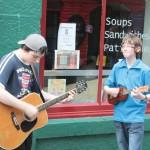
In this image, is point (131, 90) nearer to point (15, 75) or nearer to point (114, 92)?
point (114, 92)

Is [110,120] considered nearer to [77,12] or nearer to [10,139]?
[77,12]

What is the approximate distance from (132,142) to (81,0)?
192 cm

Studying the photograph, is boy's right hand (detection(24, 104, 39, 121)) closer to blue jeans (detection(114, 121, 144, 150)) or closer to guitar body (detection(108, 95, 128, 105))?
guitar body (detection(108, 95, 128, 105))

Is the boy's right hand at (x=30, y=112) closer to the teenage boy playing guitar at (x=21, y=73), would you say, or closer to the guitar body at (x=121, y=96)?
the teenage boy playing guitar at (x=21, y=73)

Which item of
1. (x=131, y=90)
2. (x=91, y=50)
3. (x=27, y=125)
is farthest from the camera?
(x=91, y=50)

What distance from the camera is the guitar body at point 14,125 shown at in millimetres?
4094

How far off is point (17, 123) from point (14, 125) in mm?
40

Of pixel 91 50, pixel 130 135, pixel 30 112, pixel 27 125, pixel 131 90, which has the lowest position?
pixel 130 135

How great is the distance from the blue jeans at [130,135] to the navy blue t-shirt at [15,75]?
106 centimetres

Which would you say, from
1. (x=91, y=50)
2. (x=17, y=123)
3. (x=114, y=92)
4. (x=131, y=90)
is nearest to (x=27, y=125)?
(x=17, y=123)

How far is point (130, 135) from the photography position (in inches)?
187

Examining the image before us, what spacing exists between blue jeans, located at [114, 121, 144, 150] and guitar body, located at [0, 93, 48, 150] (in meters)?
0.94

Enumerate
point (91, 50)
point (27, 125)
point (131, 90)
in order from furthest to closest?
1. point (91, 50)
2. point (131, 90)
3. point (27, 125)

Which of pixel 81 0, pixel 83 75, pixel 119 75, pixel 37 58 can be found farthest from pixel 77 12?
pixel 37 58
